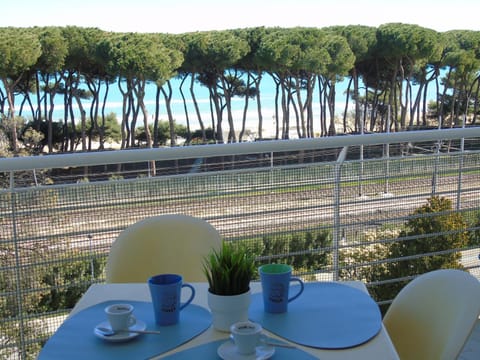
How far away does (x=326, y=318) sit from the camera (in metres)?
1.20

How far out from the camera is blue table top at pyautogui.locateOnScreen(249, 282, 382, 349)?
1.10 metres

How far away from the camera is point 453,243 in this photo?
4711mm

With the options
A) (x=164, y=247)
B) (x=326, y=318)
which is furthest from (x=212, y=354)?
(x=164, y=247)

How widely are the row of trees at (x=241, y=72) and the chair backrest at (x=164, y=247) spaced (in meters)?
18.9

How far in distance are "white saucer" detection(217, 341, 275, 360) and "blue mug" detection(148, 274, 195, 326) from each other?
0.16 metres

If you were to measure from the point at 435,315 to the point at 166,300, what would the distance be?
0.59 metres

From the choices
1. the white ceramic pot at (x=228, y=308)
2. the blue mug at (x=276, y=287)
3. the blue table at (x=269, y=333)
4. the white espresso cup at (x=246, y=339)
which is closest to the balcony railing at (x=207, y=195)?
the blue table at (x=269, y=333)

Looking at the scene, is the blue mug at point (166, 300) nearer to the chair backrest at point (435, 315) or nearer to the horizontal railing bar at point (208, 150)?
the chair backrest at point (435, 315)

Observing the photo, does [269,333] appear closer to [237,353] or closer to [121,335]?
[237,353]

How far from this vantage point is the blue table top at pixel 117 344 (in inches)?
42.1

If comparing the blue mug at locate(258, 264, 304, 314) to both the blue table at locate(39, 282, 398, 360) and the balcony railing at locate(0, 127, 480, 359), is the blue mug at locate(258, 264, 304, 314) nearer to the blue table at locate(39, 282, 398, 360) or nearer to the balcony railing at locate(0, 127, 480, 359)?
the blue table at locate(39, 282, 398, 360)

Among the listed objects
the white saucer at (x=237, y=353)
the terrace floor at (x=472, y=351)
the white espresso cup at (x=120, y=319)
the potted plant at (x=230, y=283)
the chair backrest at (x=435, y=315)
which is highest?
the potted plant at (x=230, y=283)

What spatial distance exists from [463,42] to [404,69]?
14.3ft

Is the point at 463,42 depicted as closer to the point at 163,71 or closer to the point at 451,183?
the point at 163,71
